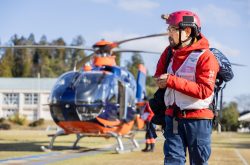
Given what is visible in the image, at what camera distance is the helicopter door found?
17609mm

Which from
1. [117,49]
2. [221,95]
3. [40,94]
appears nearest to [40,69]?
[40,94]

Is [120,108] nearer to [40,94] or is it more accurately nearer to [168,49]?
[168,49]

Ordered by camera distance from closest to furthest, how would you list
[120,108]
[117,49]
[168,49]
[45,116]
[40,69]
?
[168,49], [120,108], [117,49], [45,116], [40,69]

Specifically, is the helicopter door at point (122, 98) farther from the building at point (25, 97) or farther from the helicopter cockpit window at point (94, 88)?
the building at point (25, 97)

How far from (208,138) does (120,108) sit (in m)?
12.8

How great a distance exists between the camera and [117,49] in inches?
758

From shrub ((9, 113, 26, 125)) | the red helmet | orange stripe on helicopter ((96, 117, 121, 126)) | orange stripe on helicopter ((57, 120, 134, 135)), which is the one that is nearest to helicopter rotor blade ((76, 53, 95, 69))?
orange stripe on helicopter ((96, 117, 121, 126))

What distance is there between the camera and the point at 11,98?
3366 inches

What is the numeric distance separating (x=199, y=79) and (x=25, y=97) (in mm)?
82746

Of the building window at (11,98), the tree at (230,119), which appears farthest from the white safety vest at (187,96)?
the building window at (11,98)

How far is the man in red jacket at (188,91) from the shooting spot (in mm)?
4785

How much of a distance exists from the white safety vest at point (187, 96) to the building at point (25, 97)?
260 ft

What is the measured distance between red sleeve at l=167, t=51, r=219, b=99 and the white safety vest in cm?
5

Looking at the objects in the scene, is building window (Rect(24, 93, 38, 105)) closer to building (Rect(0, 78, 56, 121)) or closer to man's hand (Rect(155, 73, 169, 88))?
building (Rect(0, 78, 56, 121))
